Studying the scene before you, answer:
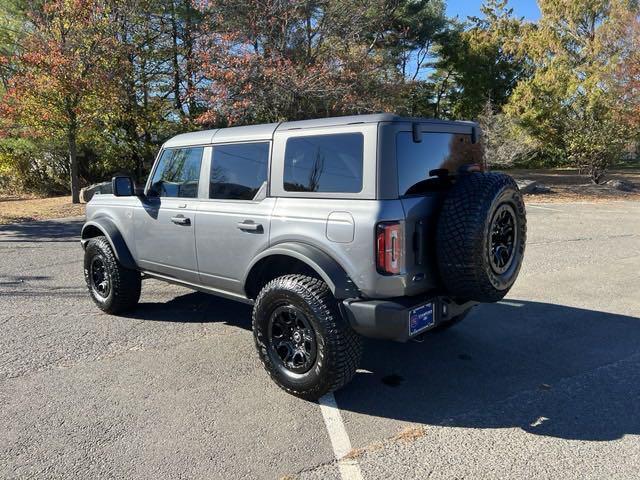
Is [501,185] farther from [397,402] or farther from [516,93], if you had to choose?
[516,93]

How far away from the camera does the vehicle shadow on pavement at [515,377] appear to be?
3234mm

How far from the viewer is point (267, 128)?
13.0 feet

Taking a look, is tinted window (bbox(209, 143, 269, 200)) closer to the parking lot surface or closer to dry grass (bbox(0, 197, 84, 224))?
the parking lot surface

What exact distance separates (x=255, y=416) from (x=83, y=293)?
373 cm

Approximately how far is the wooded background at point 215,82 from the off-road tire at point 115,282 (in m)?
8.74

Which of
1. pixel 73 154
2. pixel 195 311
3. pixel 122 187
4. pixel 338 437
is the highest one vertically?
pixel 73 154

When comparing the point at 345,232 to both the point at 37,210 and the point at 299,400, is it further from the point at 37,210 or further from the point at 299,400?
the point at 37,210

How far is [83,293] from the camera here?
6.07 metres

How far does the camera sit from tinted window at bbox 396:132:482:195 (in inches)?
132

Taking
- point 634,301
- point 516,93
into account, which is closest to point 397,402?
point 634,301

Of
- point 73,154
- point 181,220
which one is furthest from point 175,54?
point 181,220

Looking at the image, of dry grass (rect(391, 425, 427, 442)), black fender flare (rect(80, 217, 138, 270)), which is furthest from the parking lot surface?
black fender flare (rect(80, 217, 138, 270))

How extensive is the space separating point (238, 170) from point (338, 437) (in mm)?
2206

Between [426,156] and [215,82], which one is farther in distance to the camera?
[215,82]
